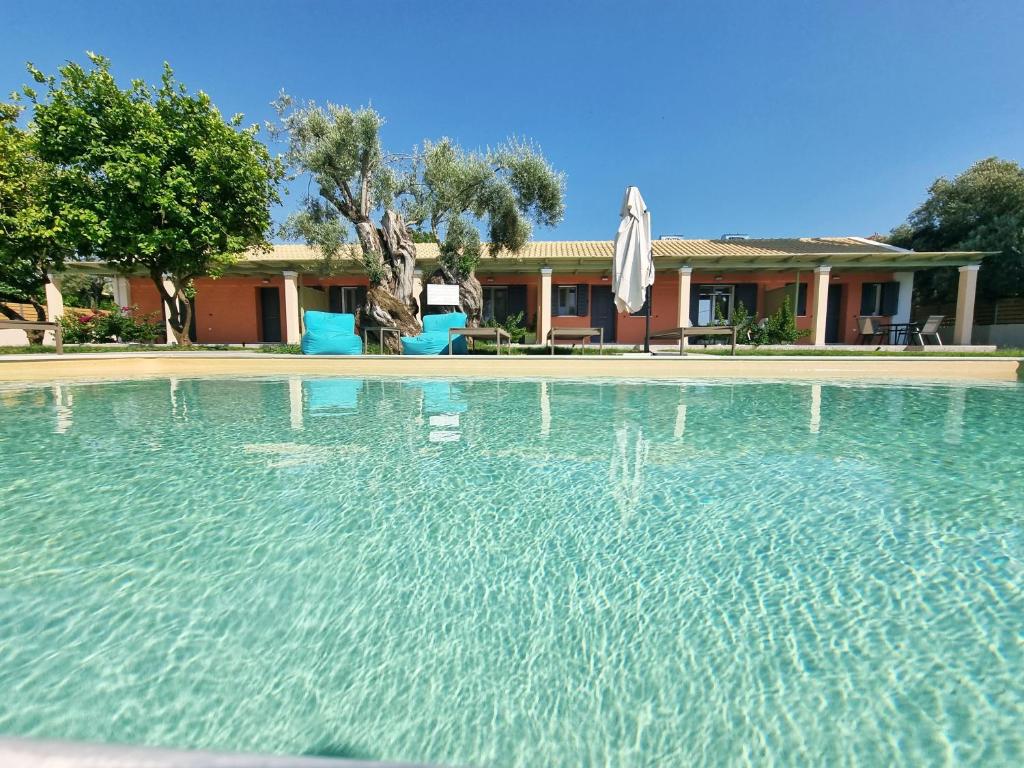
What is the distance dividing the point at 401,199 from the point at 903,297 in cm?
1568

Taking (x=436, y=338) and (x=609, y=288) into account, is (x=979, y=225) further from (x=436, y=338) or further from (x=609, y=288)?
(x=436, y=338)

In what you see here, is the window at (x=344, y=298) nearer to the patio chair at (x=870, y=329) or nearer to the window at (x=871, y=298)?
the patio chair at (x=870, y=329)

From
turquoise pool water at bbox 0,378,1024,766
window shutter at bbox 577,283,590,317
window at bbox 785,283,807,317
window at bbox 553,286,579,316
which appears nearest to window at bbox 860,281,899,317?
window at bbox 785,283,807,317

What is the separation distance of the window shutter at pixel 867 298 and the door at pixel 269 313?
1970cm

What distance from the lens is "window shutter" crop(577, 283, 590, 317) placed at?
15844 mm

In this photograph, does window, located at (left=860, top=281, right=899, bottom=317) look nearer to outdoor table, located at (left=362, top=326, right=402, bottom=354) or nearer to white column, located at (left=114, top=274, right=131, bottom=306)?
outdoor table, located at (left=362, top=326, right=402, bottom=354)

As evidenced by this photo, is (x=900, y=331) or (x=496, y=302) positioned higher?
(x=496, y=302)

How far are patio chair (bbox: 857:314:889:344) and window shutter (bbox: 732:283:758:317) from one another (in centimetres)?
292

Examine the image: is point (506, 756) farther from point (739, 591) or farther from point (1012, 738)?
point (1012, 738)

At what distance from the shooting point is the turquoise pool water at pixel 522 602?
3.81 ft

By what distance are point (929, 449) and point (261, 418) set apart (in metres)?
5.92

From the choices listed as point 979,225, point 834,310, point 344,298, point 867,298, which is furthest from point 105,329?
point 979,225

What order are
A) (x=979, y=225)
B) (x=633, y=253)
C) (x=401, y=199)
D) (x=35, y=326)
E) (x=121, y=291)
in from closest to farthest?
(x=35, y=326), (x=633, y=253), (x=401, y=199), (x=121, y=291), (x=979, y=225)

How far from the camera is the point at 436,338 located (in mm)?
10406
